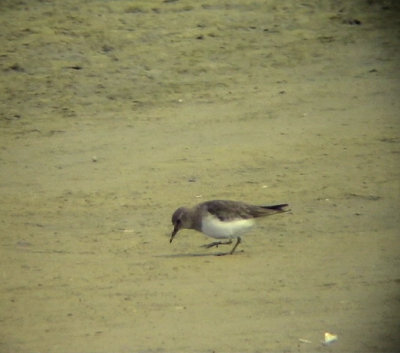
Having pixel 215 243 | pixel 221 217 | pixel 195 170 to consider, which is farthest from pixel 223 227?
pixel 195 170

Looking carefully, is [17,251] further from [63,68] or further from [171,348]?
[63,68]

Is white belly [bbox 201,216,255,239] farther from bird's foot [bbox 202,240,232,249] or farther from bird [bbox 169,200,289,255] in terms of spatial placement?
bird's foot [bbox 202,240,232,249]

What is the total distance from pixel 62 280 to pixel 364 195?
3.65 metres

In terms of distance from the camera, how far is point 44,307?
34.3ft

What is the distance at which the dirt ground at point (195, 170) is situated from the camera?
10031 mm

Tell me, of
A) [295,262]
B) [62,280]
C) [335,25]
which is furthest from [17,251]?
[335,25]

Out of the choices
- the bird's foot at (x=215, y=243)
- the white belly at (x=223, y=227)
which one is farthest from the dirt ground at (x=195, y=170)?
the white belly at (x=223, y=227)

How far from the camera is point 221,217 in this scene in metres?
11.6

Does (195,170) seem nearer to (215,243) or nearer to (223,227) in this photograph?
(215,243)

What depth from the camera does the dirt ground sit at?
32.9ft

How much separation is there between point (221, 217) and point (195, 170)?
2413mm

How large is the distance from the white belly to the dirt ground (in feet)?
0.79

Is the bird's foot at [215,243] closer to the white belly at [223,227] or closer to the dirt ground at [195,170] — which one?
the dirt ground at [195,170]

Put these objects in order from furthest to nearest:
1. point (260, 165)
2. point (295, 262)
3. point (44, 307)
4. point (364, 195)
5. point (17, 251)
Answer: point (260, 165), point (364, 195), point (17, 251), point (295, 262), point (44, 307)
